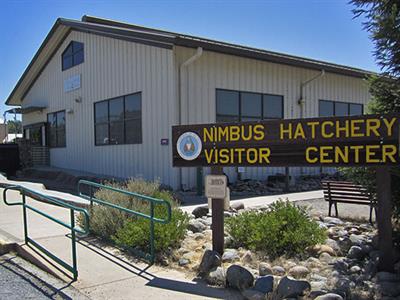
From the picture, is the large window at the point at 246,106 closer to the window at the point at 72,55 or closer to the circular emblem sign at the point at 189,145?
the window at the point at 72,55

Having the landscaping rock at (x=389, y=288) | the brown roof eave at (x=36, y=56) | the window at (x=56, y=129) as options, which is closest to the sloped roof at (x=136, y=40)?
the brown roof eave at (x=36, y=56)

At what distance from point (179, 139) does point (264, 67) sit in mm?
10708

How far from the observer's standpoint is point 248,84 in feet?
51.3

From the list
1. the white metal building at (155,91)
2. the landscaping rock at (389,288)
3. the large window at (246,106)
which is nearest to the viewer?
the landscaping rock at (389,288)

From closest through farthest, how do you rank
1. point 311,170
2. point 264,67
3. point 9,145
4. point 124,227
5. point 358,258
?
point 358,258 < point 124,227 < point 264,67 < point 311,170 < point 9,145

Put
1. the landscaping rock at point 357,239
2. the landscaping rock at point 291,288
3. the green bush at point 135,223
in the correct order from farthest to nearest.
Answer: the landscaping rock at point 357,239 < the green bush at point 135,223 < the landscaping rock at point 291,288

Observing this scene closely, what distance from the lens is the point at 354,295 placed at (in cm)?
446

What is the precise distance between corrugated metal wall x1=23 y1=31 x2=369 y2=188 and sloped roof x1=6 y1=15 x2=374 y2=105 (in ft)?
1.54

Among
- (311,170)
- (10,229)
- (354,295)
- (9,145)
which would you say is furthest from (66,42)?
(354,295)

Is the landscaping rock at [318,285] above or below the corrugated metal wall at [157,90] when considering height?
below

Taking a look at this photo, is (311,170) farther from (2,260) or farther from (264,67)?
(2,260)

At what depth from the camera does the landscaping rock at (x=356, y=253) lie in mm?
5836

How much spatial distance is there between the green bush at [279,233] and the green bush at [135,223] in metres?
0.97

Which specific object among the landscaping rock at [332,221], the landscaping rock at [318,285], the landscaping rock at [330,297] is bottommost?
the landscaping rock at [318,285]
